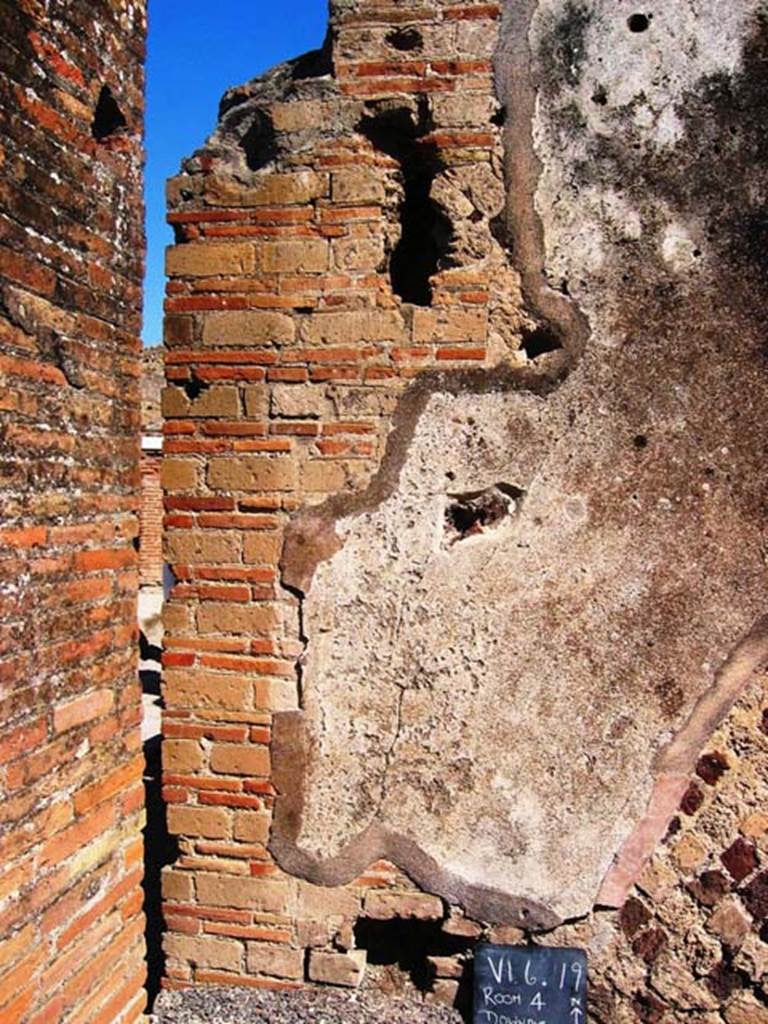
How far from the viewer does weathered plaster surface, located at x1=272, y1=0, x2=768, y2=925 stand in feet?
8.96

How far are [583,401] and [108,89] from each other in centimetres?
175

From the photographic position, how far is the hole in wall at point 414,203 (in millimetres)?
2873

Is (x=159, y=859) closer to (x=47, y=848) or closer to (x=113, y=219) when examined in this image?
(x=47, y=848)

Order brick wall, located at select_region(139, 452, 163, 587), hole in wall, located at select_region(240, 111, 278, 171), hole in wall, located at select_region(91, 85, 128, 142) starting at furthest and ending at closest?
brick wall, located at select_region(139, 452, 163, 587) < hole in wall, located at select_region(240, 111, 278, 171) < hole in wall, located at select_region(91, 85, 128, 142)

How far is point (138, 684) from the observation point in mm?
2672

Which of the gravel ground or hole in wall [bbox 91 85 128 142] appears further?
the gravel ground

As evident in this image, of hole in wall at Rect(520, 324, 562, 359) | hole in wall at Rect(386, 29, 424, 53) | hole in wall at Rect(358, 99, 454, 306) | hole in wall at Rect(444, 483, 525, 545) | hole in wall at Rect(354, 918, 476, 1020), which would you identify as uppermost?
hole in wall at Rect(386, 29, 424, 53)

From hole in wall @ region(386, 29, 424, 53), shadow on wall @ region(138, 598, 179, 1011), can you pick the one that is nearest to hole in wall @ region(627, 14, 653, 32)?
hole in wall @ region(386, 29, 424, 53)

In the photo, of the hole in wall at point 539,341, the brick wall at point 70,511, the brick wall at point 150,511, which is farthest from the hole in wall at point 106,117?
the brick wall at point 150,511

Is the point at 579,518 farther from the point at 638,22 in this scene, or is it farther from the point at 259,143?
the point at 259,143

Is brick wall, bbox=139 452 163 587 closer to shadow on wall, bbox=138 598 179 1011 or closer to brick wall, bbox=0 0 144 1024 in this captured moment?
shadow on wall, bbox=138 598 179 1011

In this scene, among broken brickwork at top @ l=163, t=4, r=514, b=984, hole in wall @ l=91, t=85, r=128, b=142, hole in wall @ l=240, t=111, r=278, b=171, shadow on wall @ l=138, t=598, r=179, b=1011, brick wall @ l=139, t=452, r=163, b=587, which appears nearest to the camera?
hole in wall @ l=91, t=85, r=128, b=142

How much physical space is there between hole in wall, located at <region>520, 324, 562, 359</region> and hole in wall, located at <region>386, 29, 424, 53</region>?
1056 millimetres

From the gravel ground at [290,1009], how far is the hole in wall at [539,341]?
7.64 feet
